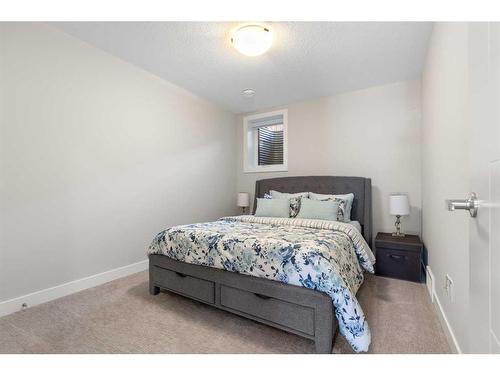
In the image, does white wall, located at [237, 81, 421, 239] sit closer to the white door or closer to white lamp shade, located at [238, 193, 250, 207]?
white lamp shade, located at [238, 193, 250, 207]

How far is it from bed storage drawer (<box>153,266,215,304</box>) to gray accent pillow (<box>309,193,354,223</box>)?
1.68 metres

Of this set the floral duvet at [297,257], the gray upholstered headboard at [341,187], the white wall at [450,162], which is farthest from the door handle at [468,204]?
the gray upholstered headboard at [341,187]

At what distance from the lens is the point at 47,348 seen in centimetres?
144

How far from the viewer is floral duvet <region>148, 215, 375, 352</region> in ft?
4.44

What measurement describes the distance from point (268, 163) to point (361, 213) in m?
1.83

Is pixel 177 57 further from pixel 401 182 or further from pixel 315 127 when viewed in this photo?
pixel 401 182

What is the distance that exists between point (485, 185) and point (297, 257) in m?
1.09

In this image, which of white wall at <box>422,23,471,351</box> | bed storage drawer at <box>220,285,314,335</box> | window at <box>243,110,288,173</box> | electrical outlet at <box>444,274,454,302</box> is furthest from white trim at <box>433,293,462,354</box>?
window at <box>243,110,288,173</box>

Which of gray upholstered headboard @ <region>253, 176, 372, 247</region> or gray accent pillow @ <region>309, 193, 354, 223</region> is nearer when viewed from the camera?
gray accent pillow @ <region>309, 193, 354, 223</region>

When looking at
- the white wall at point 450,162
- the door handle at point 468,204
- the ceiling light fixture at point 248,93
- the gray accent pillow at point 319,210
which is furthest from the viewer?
the ceiling light fixture at point 248,93

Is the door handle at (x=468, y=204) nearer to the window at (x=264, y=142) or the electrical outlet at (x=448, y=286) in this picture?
the electrical outlet at (x=448, y=286)

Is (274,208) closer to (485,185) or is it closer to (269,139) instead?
(269,139)

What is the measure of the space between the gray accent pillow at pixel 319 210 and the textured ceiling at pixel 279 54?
156cm

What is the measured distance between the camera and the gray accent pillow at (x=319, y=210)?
8.70ft
